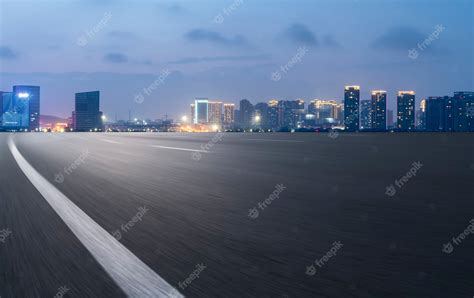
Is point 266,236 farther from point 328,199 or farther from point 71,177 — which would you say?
point 71,177

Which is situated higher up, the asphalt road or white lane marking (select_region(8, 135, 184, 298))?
the asphalt road

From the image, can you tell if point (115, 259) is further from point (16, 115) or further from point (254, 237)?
point (16, 115)

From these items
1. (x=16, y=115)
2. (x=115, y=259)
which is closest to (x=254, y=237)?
(x=115, y=259)

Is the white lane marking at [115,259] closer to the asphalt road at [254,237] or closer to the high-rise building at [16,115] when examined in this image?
the asphalt road at [254,237]

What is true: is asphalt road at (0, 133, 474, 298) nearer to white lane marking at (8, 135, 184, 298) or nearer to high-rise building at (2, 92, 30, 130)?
white lane marking at (8, 135, 184, 298)

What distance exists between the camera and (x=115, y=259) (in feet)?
16.1

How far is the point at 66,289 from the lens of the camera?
400cm

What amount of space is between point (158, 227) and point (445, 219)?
3458 mm

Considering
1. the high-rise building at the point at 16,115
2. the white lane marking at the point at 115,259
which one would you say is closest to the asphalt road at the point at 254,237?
the white lane marking at the point at 115,259

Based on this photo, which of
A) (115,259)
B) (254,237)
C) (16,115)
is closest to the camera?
(115,259)

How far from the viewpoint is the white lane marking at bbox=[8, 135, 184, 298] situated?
3.96 meters

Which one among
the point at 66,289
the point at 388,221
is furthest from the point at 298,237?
the point at 66,289

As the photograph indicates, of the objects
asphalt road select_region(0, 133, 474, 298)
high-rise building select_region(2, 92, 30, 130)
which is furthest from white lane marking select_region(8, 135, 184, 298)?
high-rise building select_region(2, 92, 30, 130)

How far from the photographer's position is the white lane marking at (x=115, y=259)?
3.96 metres
